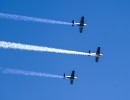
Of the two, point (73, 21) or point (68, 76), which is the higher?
point (73, 21)

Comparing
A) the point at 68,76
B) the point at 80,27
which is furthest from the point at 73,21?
the point at 68,76

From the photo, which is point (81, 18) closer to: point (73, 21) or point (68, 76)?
point (73, 21)

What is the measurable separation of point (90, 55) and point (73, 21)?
8.91 meters

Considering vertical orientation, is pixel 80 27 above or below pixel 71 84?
above

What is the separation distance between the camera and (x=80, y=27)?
146500 mm

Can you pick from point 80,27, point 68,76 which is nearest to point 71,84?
point 68,76

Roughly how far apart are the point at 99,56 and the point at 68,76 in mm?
8587

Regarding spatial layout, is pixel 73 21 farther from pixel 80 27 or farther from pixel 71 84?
pixel 71 84

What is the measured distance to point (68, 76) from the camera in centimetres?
14725

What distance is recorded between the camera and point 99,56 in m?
147

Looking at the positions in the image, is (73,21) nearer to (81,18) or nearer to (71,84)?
(81,18)

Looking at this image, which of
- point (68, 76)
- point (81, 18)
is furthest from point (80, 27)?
point (68, 76)

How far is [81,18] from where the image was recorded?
482ft

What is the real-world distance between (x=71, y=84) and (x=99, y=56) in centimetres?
922
